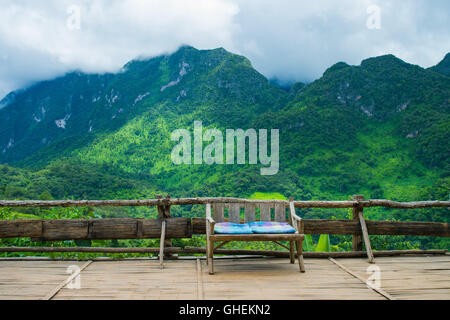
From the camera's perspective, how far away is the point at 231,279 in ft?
9.73

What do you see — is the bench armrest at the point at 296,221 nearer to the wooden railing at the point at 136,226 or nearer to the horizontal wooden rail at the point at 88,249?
the wooden railing at the point at 136,226

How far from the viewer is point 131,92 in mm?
64375

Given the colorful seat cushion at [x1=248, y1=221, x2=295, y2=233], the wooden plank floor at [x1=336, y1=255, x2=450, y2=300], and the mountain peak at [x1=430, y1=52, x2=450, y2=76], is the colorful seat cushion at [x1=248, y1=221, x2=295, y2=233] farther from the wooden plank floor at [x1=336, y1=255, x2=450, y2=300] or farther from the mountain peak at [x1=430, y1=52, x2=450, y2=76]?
the mountain peak at [x1=430, y1=52, x2=450, y2=76]

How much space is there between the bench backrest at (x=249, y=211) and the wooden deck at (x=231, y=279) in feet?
1.53

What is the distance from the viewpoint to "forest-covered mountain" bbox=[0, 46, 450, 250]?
3000 centimetres

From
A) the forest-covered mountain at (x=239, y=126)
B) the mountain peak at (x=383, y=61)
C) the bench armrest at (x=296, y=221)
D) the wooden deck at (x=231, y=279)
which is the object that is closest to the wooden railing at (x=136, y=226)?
the bench armrest at (x=296, y=221)

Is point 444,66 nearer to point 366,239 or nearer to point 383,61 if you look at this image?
point 383,61

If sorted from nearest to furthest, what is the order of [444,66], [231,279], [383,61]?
[231,279] < [444,66] < [383,61]

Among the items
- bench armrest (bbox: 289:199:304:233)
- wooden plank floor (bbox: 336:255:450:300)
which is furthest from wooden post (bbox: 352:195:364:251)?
bench armrest (bbox: 289:199:304:233)

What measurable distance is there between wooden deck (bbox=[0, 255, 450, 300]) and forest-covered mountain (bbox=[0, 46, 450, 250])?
43.6 ft

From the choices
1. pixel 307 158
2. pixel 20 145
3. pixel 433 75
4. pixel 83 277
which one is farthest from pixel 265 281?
pixel 20 145

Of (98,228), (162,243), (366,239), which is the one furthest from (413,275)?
(98,228)

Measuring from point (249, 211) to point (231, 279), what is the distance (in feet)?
3.28
